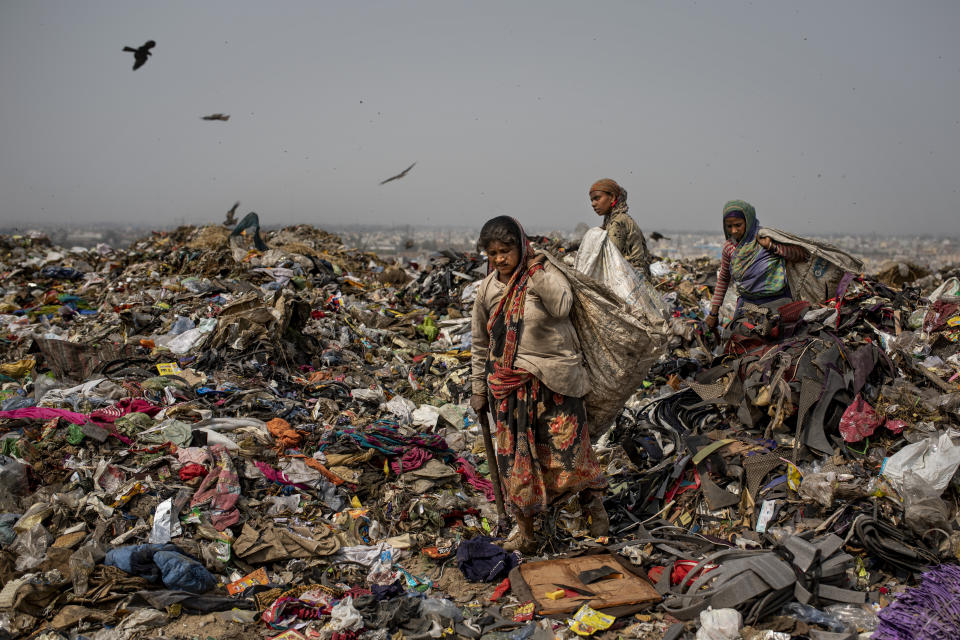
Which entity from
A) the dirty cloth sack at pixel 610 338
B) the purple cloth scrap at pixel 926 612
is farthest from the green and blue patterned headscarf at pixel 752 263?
the purple cloth scrap at pixel 926 612

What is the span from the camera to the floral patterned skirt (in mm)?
3068

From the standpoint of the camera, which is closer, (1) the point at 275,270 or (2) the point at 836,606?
(2) the point at 836,606

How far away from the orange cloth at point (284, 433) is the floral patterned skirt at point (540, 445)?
180 cm

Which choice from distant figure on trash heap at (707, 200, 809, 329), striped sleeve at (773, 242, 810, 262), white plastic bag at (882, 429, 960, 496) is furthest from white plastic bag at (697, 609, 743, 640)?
striped sleeve at (773, 242, 810, 262)

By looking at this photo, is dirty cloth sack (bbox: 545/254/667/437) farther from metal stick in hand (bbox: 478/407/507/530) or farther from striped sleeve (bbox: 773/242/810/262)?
striped sleeve (bbox: 773/242/810/262)

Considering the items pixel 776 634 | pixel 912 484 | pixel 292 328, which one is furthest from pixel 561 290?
pixel 292 328

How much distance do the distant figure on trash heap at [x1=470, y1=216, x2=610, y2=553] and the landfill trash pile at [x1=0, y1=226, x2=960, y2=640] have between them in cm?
42

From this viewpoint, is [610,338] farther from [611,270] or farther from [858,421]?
[858,421]

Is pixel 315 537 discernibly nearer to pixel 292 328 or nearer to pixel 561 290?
pixel 561 290

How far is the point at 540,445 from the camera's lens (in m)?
3.13

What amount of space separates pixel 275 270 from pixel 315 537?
607 cm

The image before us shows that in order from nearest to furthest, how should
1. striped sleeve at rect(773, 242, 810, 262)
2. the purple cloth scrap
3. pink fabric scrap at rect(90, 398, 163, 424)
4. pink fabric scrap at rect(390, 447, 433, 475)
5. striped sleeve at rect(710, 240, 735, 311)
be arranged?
the purple cloth scrap < pink fabric scrap at rect(390, 447, 433, 475) < pink fabric scrap at rect(90, 398, 163, 424) < striped sleeve at rect(773, 242, 810, 262) < striped sleeve at rect(710, 240, 735, 311)

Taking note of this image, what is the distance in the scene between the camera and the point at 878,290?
21.0ft

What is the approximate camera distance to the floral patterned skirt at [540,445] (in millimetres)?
3068
